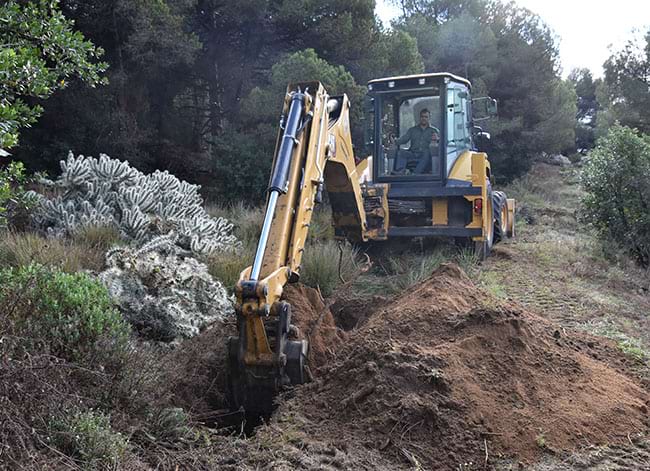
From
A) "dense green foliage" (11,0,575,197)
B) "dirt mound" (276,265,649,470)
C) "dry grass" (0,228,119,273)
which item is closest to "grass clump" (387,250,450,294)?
"dirt mound" (276,265,649,470)

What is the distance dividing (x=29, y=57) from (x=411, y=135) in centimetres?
691

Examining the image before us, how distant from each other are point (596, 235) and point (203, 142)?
9.17 m

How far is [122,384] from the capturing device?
3855mm

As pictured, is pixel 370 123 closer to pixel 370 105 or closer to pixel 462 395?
pixel 370 105

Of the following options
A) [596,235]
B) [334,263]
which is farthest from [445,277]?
[596,235]

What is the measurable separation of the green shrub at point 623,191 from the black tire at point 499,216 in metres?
1.54

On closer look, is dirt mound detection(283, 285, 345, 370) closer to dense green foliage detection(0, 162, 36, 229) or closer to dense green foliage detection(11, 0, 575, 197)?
dense green foliage detection(0, 162, 36, 229)

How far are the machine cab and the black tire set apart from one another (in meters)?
1.22

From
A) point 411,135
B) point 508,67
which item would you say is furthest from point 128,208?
point 508,67

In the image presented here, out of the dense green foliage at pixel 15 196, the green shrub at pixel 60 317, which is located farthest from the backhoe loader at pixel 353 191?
the dense green foliage at pixel 15 196

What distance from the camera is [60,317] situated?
4.03m

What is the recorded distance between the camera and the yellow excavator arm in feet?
14.4

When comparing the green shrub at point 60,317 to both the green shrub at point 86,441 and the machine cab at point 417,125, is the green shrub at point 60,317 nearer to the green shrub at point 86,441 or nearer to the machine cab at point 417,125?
the green shrub at point 86,441

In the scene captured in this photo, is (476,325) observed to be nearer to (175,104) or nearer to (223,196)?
(223,196)
